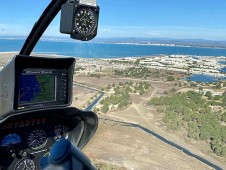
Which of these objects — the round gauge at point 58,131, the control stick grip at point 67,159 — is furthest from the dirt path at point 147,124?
the control stick grip at point 67,159

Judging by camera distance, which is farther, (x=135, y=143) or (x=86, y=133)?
(x=135, y=143)

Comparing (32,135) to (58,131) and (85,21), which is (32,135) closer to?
(58,131)

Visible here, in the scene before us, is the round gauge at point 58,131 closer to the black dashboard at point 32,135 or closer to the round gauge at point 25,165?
the black dashboard at point 32,135

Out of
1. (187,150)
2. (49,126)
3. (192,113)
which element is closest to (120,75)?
(192,113)

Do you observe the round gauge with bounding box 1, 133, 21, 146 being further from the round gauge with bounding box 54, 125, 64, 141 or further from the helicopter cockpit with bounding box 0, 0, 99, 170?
the round gauge with bounding box 54, 125, 64, 141

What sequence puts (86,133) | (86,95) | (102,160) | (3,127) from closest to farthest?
1. (3,127)
2. (86,133)
3. (102,160)
4. (86,95)

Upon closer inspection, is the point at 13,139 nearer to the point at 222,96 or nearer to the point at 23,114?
the point at 23,114
